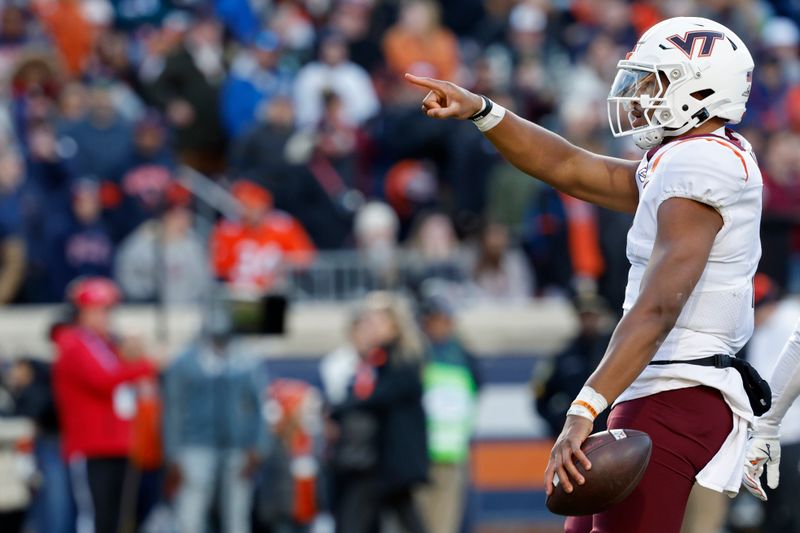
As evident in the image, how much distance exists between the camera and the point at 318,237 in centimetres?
1227

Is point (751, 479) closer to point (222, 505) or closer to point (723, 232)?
point (723, 232)

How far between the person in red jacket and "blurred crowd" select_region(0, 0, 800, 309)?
134 centimetres

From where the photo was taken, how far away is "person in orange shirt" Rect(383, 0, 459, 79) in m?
14.3

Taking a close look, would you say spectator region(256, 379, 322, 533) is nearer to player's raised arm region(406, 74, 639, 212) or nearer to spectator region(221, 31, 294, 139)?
spectator region(221, 31, 294, 139)

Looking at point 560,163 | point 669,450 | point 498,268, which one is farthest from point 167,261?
point 669,450

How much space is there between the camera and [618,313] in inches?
429

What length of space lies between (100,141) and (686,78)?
8561mm

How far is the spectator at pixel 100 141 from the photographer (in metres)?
12.3

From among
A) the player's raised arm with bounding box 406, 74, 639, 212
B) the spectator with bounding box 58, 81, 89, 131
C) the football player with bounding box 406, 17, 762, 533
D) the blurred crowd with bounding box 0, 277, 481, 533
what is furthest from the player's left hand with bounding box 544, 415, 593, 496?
the spectator with bounding box 58, 81, 89, 131

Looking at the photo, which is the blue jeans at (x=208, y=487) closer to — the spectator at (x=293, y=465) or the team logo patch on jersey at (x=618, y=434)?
the spectator at (x=293, y=465)

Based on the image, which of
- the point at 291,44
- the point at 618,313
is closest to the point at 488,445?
the point at 618,313

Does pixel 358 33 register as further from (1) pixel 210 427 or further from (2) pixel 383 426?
(2) pixel 383 426

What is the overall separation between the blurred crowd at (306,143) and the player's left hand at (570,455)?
670cm

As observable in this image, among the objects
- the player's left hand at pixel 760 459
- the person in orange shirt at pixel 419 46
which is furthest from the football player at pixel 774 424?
the person in orange shirt at pixel 419 46
